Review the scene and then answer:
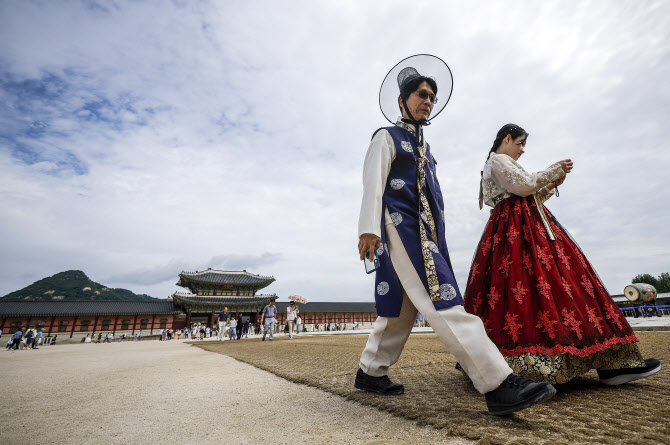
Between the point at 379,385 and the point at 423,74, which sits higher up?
the point at 423,74

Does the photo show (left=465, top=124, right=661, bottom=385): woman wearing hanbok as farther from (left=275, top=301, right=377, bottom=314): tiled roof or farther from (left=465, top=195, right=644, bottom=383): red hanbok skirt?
(left=275, top=301, right=377, bottom=314): tiled roof

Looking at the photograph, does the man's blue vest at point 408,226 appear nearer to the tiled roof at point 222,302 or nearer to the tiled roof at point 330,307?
the tiled roof at point 222,302

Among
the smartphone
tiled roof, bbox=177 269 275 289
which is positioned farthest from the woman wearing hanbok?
tiled roof, bbox=177 269 275 289

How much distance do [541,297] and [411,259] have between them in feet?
2.53

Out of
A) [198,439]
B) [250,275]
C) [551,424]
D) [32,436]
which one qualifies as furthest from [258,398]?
[250,275]

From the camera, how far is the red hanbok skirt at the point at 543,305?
1.52m

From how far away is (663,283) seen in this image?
36.6 m

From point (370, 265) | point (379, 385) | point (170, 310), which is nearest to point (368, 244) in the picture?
point (370, 265)

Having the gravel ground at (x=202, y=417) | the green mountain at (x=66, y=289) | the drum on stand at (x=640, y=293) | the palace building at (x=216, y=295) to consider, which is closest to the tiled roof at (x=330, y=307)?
the palace building at (x=216, y=295)

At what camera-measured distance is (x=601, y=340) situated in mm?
1597

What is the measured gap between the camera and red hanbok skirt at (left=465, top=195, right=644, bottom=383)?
152cm

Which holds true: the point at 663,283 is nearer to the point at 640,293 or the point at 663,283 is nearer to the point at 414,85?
the point at 640,293

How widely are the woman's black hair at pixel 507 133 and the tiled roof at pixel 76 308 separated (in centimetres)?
3251

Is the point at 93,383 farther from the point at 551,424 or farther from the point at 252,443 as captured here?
the point at 551,424
